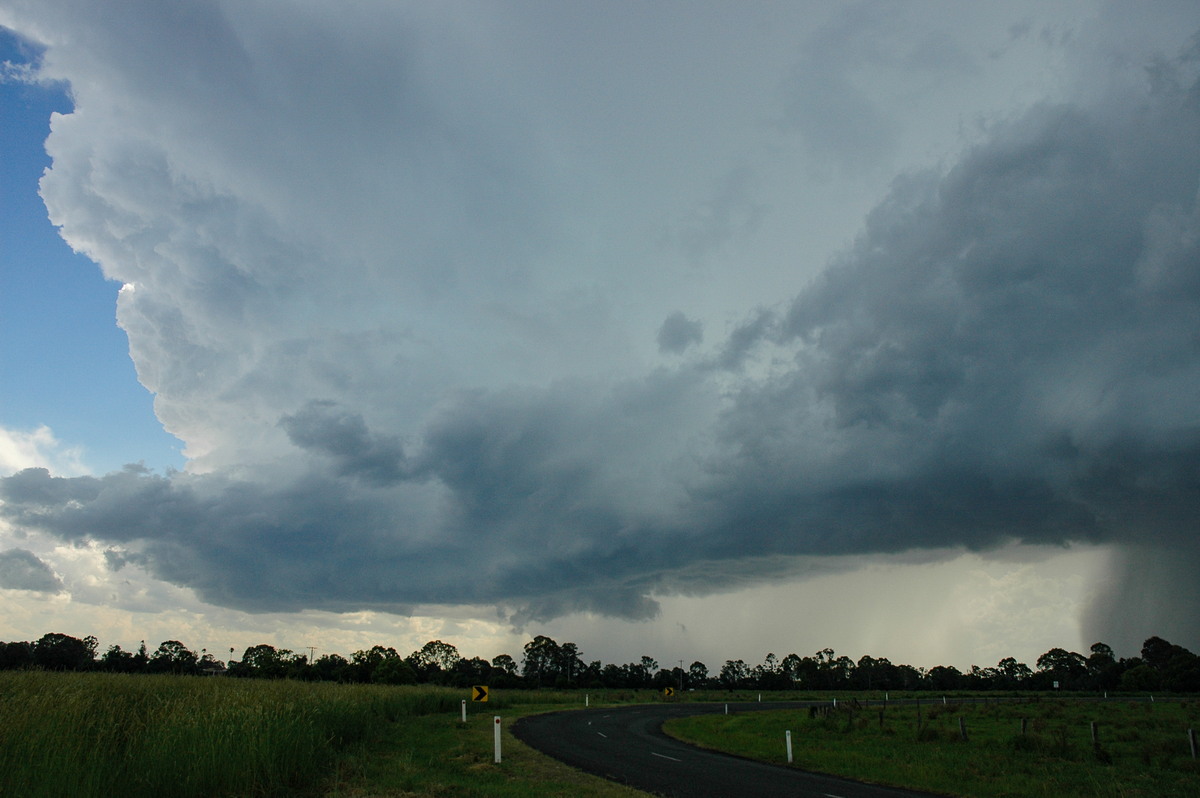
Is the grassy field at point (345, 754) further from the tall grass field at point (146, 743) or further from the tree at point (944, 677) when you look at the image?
the tree at point (944, 677)

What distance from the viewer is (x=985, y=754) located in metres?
26.0

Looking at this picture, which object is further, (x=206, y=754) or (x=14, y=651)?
(x=14, y=651)

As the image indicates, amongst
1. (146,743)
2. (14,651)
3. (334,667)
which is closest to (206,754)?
(146,743)

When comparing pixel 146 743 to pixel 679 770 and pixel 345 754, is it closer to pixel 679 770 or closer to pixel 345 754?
pixel 345 754

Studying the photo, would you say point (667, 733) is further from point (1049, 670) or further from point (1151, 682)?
point (1049, 670)

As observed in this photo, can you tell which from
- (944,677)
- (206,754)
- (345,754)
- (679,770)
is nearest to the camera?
(206,754)

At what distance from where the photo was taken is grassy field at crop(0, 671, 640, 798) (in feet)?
37.7

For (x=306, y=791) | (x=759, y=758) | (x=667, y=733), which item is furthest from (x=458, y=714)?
(x=306, y=791)

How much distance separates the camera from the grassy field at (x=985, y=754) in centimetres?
1973

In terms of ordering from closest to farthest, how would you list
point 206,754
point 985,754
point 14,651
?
1. point 206,754
2. point 985,754
3. point 14,651

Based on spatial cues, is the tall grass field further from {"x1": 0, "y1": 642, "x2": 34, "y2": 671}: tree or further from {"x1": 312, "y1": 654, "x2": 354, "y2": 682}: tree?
{"x1": 312, "y1": 654, "x2": 354, "y2": 682}: tree

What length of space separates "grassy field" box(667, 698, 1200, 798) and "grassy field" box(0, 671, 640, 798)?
34.6 ft

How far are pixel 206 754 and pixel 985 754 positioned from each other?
26813mm

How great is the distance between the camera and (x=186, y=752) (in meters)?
13.3
